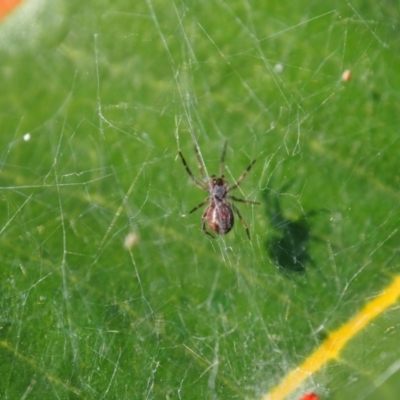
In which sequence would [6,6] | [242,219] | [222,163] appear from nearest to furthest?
[6,6] → [222,163] → [242,219]

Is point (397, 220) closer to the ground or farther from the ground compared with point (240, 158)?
closer to the ground

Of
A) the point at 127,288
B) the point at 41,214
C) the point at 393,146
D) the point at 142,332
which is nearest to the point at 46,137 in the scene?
the point at 41,214

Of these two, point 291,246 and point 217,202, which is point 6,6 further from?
point 291,246

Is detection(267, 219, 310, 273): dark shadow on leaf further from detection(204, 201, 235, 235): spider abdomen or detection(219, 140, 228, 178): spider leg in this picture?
detection(219, 140, 228, 178): spider leg

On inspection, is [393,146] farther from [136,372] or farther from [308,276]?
[136,372]

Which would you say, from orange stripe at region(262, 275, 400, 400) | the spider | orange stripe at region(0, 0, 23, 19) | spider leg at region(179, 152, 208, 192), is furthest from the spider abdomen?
orange stripe at region(0, 0, 23, 19)

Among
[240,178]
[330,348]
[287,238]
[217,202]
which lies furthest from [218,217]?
[330,348]

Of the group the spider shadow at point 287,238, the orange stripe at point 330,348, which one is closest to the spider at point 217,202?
the spider shadow at point 287,238
